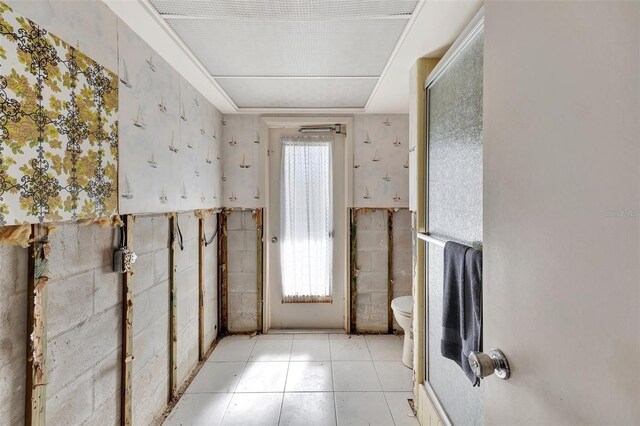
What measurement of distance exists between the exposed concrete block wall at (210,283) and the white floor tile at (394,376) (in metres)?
1.55

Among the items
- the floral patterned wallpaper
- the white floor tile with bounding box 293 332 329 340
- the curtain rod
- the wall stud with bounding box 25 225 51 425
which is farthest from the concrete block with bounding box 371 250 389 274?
the wall stud with bounding box 25 225 51 425

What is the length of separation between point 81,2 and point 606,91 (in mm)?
1715

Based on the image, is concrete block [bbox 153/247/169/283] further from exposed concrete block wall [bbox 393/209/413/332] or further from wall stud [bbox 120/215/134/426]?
exposed concrete block wall [bbox 393/209/413/332]

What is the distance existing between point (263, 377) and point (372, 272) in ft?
4.72

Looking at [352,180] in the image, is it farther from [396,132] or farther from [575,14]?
[575,14]

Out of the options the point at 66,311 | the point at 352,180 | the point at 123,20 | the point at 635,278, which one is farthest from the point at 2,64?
the point at 352,180

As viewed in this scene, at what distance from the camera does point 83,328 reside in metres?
1.30

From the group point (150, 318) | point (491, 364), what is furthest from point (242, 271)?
point (491, 364)

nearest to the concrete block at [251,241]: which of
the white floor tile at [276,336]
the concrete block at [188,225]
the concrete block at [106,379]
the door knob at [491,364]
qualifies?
the concrete block at [188,225]

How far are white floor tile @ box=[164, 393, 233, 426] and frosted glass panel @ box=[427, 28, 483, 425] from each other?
1.38 m

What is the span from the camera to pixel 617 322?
44 centimetres

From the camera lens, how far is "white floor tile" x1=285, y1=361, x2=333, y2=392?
2244 millimetres

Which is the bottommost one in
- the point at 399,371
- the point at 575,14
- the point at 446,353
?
the point at 399,371

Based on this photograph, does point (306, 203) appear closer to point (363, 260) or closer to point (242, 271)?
point (363, 260)
